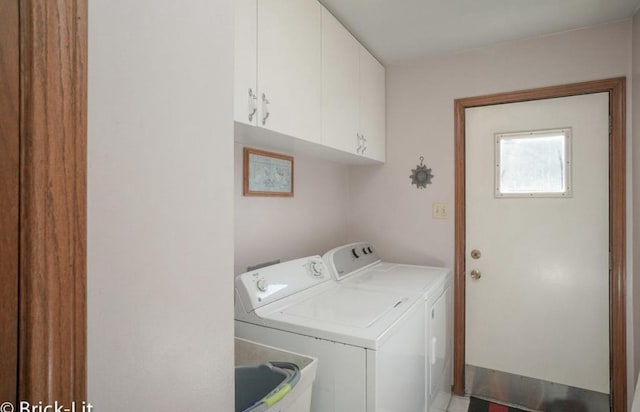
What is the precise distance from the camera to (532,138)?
222 cm

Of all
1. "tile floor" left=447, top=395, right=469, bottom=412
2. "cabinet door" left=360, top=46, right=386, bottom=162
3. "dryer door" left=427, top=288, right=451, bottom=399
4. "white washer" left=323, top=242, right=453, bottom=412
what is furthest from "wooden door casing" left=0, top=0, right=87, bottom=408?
"tile floor" left=447, top=395, right=469, bottom=412

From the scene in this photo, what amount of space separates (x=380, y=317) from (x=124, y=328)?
1.03 m

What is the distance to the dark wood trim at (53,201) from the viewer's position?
0.40 m

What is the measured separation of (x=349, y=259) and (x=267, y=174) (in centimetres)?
76

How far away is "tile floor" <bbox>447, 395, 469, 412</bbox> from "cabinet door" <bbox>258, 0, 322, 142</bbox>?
78.6 inches

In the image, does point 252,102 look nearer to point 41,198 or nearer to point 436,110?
point 41,198

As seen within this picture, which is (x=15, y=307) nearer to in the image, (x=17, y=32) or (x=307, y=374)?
(x=17, y=32)

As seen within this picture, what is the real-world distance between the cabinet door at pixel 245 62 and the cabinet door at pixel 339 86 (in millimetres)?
528

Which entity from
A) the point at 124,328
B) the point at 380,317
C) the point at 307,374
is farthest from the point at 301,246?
the point at 124,328

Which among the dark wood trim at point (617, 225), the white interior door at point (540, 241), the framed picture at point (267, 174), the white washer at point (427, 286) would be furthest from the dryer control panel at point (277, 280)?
the dark wood trim at point (617, 225)

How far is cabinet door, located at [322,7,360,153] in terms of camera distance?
1.79 metres

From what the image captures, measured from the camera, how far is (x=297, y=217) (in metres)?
2.24

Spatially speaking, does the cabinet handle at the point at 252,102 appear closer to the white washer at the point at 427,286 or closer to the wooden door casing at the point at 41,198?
the wooden door casing at the point at 41,198

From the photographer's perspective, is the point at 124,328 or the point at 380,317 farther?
the point at 380,317
